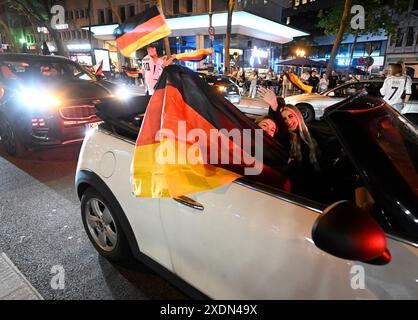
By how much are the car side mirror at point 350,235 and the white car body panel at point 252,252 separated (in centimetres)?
16

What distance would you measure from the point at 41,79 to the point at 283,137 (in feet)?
18.0

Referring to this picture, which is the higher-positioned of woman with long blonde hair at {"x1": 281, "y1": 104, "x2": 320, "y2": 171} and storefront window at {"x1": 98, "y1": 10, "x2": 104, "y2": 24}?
storefront window at {"x1": 98, "y1": 10, "x2": 104, "y2": 24}

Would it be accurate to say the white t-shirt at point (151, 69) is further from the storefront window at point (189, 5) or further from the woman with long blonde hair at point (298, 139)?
the storefront window at point (189, 5)

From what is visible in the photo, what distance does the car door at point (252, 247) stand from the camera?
1.28 meters

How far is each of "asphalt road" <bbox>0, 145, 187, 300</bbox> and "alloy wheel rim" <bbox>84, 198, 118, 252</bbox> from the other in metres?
0.20

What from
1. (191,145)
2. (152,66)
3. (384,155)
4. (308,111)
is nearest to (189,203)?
(191,145)

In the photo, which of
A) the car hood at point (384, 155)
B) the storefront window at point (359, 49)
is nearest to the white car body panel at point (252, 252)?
the car hood at point (384, 155)

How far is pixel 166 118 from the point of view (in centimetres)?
171

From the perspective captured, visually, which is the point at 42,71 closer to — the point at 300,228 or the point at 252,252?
the point at 252,252

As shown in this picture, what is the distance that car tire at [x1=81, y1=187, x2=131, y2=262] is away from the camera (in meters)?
2.41

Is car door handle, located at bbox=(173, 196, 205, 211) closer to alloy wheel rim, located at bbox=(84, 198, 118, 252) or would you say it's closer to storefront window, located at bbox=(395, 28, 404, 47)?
alloy wheel rim, located at bbox=(84, 198, 118, 252)

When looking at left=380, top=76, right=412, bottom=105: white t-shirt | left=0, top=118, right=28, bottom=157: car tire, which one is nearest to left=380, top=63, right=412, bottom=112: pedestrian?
left=380, top=76, right=412, bottom=105: white t-shirt
